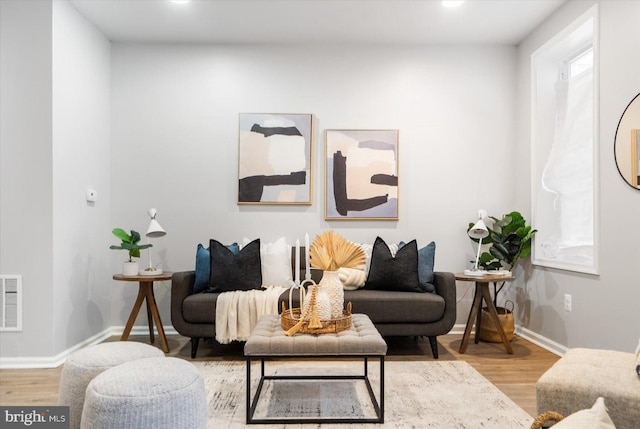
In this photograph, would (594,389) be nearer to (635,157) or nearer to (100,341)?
(635,157)

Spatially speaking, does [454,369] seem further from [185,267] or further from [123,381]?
[185,267]

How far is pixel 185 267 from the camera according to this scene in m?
4.56

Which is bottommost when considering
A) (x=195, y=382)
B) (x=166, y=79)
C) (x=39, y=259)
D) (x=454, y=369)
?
(x=454, y=369)

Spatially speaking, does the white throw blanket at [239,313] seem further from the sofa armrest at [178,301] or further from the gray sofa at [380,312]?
the sofa armrest at [178,301]

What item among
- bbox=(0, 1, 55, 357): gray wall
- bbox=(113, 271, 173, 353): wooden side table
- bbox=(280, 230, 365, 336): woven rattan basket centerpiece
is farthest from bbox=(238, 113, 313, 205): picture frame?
bbox=(280, 230, 365, 336): woven rattan basket centerpiece

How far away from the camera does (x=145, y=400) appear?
5.66 ft

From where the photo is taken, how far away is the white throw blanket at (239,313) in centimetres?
358

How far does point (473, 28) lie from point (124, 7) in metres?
3.13

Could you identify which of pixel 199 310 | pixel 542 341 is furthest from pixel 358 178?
pixel 542 341

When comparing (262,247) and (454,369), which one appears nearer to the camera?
(454,369)

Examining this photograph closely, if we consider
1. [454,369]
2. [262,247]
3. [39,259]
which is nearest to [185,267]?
[262,247]

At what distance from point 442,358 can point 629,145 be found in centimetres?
205

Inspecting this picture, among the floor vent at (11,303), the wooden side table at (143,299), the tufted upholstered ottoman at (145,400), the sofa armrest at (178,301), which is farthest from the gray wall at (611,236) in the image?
the floor vent at (11,303)

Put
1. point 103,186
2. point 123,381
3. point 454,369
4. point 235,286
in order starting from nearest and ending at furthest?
1. point 123,381
2. point 454,369
3. point 235,286
4. point 103,186
